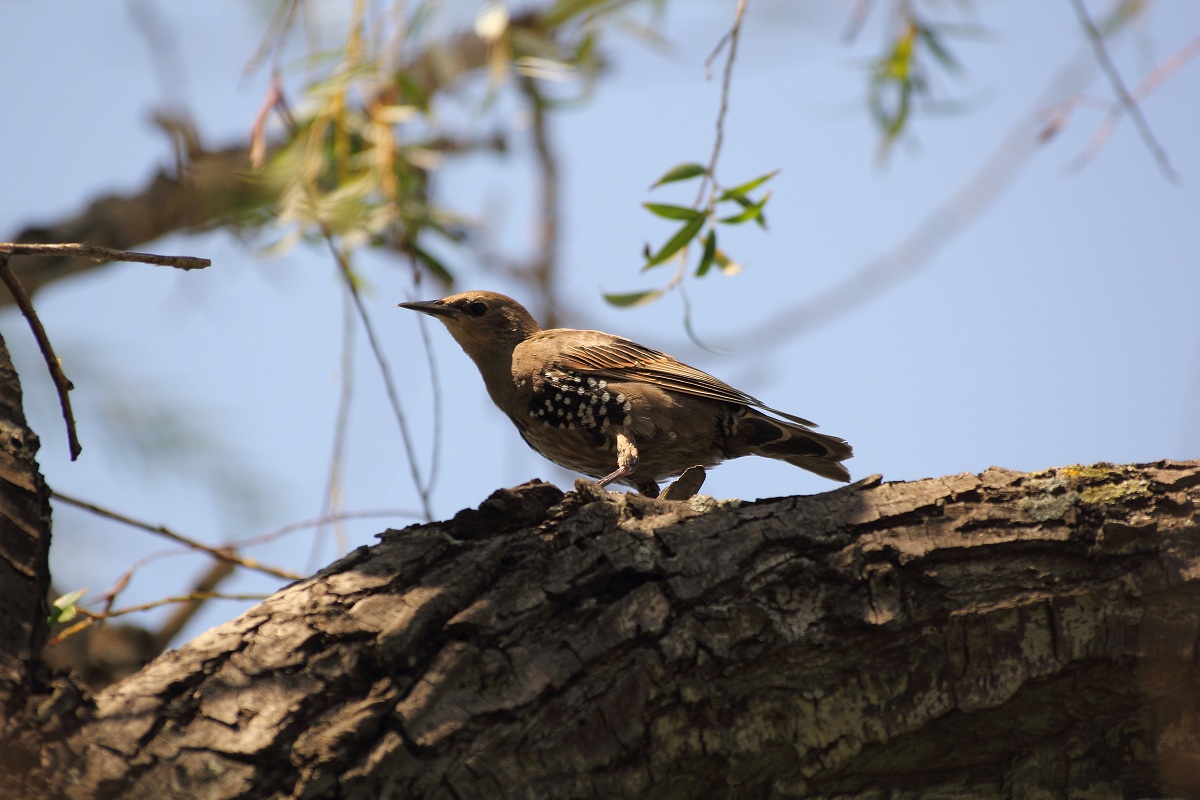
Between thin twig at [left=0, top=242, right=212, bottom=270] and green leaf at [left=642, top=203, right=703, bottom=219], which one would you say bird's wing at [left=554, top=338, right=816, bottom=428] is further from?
thin twig at [left=0, top=242, right=212, bottom=270]

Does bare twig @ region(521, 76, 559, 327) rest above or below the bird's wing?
above

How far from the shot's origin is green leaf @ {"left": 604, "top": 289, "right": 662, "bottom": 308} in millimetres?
4324

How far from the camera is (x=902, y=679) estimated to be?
270cm

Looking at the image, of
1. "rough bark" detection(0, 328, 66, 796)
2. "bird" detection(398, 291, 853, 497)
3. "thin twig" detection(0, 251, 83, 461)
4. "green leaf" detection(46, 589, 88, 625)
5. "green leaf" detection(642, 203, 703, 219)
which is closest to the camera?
"rough bark" detection(0, 328, 66, 796)

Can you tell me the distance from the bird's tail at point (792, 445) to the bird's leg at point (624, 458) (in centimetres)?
58

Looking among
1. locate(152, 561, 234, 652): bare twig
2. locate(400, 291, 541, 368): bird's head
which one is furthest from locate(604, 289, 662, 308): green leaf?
locate(152, 561, 234, 652): bare twig

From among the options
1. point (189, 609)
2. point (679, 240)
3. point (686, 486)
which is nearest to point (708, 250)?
point (679, 240)

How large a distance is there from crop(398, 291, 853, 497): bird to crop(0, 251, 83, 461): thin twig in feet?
8.16

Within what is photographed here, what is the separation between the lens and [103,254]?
2.60 metres

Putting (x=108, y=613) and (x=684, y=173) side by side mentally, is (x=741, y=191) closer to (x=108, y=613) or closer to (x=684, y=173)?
(x=684, y=173)

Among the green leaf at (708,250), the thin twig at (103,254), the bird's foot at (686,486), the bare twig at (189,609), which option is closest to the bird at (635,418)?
the bird's foot at (686,486)

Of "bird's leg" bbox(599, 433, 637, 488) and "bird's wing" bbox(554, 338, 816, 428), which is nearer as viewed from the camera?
"bird's leg" bbox(599, 433, 637, 488)

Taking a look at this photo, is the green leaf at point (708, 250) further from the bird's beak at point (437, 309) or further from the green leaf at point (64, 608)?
the green leaf at point (64, 608)

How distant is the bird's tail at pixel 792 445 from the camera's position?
4910 mm
